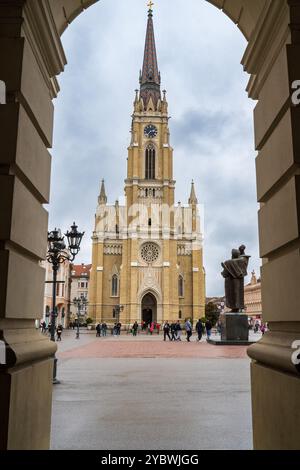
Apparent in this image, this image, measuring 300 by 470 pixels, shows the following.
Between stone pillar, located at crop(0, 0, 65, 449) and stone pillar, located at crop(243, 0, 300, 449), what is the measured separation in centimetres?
211

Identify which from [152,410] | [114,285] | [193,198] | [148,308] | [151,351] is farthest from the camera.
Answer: [193,198]

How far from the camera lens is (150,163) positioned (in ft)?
217

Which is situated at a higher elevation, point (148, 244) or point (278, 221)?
point (148, 244)

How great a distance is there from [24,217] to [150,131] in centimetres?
6544

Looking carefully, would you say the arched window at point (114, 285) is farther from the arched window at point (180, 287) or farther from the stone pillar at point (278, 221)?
the stone pillar at point (278, 221)

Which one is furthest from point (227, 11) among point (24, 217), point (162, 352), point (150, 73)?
point (150, 73)

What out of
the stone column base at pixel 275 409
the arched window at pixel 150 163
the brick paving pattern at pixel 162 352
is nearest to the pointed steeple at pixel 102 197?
the arched window at pixel 150 163

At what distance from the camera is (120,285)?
61094 mm

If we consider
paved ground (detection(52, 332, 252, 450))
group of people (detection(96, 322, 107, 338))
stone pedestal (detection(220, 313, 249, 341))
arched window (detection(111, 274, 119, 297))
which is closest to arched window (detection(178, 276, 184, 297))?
arched window (detection(111, 274, 119, 297))

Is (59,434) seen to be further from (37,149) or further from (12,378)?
(37,149)

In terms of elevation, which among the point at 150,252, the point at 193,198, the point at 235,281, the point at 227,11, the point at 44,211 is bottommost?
the point at 44,211

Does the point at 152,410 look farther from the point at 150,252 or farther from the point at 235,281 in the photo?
the point at 150,252

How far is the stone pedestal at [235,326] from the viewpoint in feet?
73.1

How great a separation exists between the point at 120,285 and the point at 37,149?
57507 millimetres
